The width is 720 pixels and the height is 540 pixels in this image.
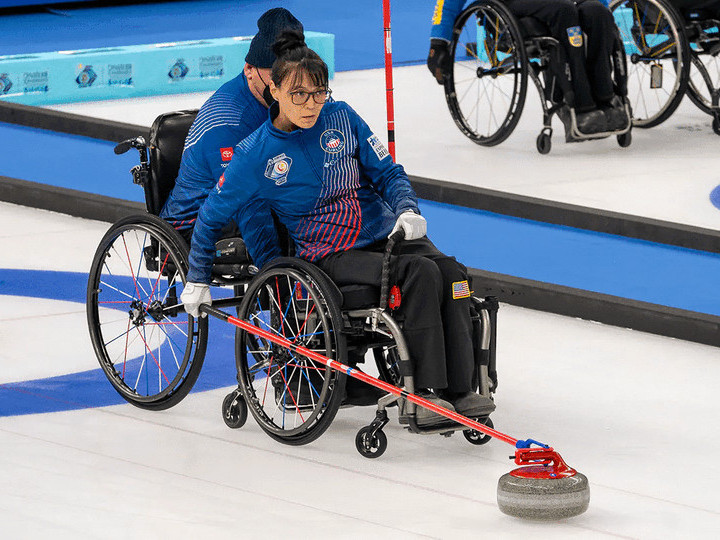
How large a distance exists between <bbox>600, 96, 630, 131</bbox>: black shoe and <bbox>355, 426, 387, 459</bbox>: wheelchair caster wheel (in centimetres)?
370

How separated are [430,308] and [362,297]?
0.60 feet

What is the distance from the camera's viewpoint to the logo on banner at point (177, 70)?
942 cm

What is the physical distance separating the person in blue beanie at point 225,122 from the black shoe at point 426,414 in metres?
0.84

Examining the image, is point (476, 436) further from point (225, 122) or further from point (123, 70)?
point (123, 70)

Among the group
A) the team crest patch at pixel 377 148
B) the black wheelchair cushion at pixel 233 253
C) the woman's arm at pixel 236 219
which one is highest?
the team crest patch at pixel 377 148

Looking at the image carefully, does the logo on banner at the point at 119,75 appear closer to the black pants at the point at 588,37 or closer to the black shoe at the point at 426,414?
the black pants at the point at 588,37

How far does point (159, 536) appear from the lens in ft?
10.1

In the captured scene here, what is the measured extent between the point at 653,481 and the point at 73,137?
218 inches

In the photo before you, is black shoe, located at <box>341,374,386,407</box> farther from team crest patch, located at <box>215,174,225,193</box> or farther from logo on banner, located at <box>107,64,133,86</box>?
logo on banner, located at <box>107,64,133,86</box>

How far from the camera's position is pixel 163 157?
4047 mm

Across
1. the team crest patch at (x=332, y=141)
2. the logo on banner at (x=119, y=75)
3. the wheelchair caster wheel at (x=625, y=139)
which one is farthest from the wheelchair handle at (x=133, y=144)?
the logo on banner at (x=119, y=75)

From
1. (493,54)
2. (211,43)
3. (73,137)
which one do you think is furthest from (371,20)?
(493,54)

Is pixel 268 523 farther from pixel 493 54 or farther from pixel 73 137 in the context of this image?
pixel 73 137

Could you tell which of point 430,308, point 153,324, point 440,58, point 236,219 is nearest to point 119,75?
point 440,58
